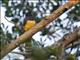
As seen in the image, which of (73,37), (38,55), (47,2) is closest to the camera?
(38,55)

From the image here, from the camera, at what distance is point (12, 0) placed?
2.00 meters

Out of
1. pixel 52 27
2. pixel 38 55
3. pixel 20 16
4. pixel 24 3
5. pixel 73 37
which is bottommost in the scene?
pixel 38 55

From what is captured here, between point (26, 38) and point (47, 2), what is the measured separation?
5.20 ft

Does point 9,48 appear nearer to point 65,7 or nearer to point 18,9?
point 65,7

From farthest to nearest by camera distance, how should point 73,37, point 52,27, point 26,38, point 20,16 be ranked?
point 20,16, point 52,27, point 73,37, point 26,38

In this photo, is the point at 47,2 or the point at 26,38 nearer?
the point at 26,38

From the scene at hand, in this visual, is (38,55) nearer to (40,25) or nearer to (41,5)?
(40,25)

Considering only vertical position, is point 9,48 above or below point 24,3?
below

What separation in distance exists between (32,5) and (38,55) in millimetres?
1579

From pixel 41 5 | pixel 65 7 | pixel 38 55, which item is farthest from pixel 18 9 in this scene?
pixel 38 55

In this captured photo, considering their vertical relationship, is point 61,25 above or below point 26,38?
above

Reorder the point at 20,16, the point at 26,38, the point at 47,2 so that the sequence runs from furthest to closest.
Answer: the point at 47,2
the point at 20,16
the point at 26,38

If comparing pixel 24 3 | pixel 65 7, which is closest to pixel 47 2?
pixel 24 3

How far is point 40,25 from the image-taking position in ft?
2.01
